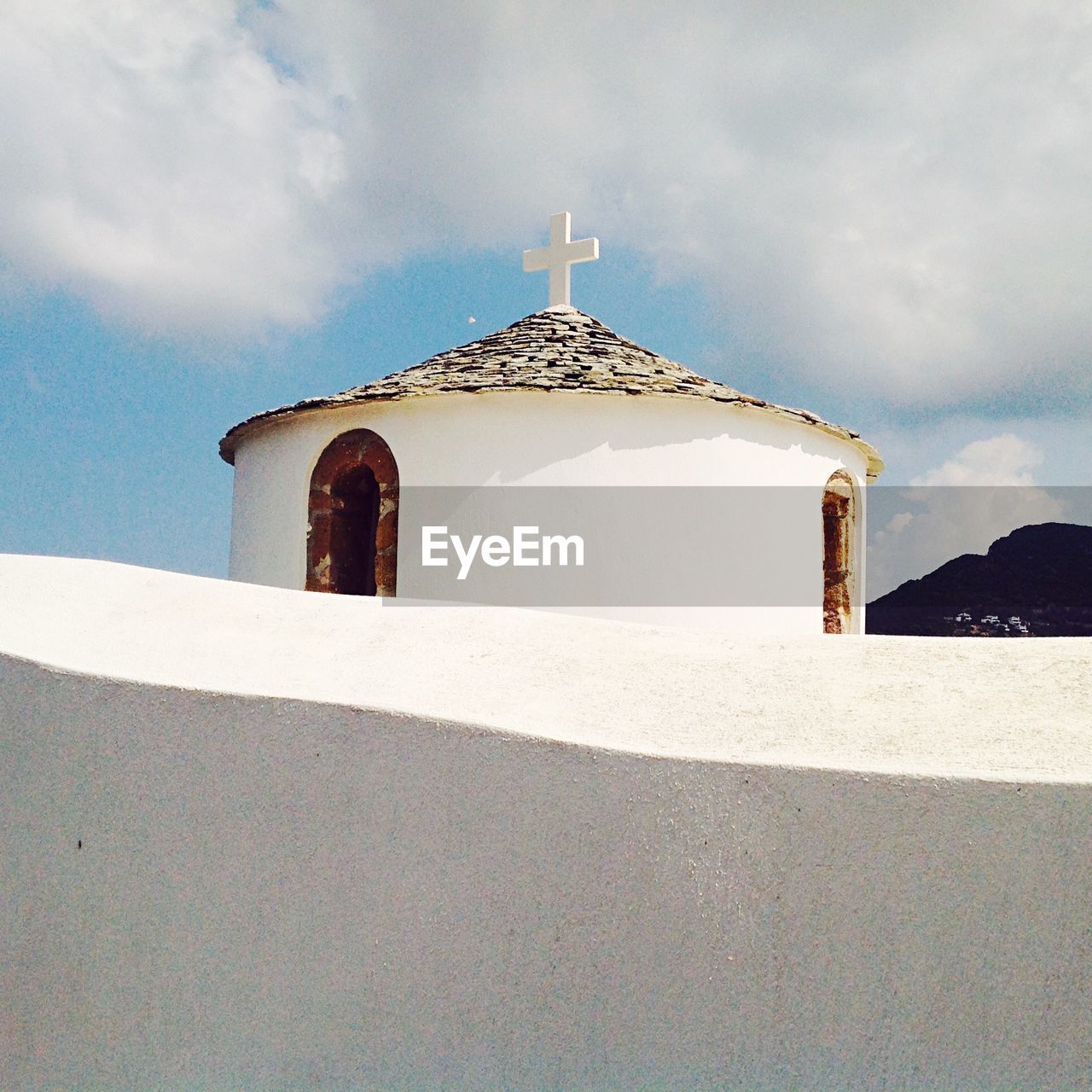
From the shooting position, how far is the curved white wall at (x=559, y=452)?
7543 millimetres

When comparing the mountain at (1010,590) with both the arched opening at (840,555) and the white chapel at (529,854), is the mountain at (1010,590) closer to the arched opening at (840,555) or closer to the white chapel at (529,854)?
the arched opening at (840,555)

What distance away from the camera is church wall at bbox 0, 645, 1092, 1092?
94.3 inches

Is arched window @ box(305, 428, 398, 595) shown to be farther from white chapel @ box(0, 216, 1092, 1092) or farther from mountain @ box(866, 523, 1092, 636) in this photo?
mountain @ box(866, 523, 1092, 636)

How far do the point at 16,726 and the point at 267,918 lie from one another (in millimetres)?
1098

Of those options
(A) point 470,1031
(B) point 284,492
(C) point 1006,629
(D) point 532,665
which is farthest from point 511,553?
(C) point 1006,629

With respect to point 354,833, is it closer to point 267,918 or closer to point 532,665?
point 267,918

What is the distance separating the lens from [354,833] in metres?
2.77

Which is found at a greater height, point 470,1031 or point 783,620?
point 783,620

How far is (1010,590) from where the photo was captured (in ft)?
65.0

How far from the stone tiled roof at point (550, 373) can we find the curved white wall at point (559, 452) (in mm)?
93

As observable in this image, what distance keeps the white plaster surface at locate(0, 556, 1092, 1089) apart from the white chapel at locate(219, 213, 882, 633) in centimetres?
423

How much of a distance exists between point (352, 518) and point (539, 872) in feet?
20.2

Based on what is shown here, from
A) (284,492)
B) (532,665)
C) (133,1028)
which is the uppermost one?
(284,492)

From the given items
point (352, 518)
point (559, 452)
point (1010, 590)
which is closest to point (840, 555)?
point (559, 452)
